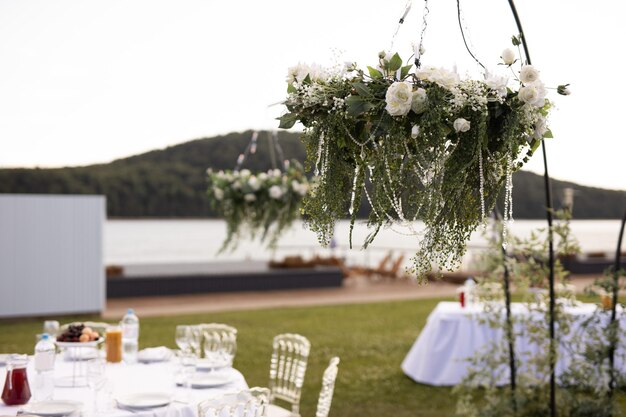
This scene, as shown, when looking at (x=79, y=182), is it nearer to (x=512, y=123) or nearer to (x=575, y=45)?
(x=575, y=45)

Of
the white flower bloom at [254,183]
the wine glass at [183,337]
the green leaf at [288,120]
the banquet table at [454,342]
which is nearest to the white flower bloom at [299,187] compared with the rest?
the white flower bloom at [254,183]

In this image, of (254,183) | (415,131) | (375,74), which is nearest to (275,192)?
(254,183)

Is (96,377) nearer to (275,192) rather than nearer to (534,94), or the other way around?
(534,94)

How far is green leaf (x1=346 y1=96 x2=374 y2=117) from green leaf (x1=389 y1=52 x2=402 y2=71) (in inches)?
6.1

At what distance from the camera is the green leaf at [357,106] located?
211 centimetres

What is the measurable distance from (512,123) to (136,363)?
3.00 metres

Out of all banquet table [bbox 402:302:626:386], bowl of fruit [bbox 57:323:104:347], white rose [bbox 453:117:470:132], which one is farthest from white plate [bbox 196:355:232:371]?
banquet table [bbox 402:302:626:386]

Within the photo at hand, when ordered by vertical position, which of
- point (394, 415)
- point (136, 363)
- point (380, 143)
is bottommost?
point (394, 415)

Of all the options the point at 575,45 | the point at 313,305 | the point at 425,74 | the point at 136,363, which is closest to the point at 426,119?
the point at 425,74

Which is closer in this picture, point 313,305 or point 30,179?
point 313,305

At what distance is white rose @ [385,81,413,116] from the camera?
2.04m

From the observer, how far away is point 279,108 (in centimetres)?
241

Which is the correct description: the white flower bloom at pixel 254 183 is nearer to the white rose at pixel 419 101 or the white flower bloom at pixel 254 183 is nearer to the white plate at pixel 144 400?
the white plate at pixel 144 400

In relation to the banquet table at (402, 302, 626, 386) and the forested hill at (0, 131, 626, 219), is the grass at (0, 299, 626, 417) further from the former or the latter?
the forested hill at (0, 131, 626, 219)
